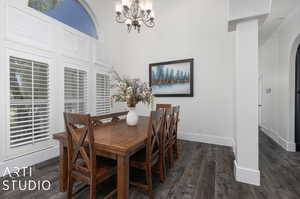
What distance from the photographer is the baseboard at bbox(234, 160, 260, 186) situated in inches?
71.7

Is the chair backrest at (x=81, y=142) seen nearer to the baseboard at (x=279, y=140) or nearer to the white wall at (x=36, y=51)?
the white wall at (x=36, y=51)

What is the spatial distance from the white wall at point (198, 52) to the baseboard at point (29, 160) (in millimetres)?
2501

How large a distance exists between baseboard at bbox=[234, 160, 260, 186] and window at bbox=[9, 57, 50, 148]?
10.6ft

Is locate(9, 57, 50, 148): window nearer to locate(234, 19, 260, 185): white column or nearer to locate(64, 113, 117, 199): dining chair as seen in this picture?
locate(64, 113, 117, 199): dining chair

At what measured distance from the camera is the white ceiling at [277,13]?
2.60m

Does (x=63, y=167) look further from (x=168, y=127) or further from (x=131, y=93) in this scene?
(x=168, y=127)

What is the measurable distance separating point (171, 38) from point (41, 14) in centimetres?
293

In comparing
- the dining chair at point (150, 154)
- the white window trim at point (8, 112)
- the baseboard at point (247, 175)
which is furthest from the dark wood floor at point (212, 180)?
Result: the white window trim at point (8, 112)

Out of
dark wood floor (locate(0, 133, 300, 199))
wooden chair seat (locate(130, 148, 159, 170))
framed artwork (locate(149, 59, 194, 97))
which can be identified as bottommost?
dark wood floor (locate(0, 133, 300, 199))

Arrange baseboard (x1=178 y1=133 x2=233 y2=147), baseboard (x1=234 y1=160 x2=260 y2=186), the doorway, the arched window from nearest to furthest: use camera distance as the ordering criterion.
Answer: baseboard (x1=234 y1=160 x2=260 y2=186) → the arched window → the doorway → baseboard (x1=178 y1=133 x2=233 y2=147)

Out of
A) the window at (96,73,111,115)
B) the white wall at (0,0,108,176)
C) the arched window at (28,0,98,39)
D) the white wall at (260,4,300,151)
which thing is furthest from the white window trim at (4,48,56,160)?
the white wall at (260,4,300,151)

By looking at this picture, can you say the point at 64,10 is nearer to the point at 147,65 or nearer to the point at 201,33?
the point at 147,65

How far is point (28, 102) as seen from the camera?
7.48ft

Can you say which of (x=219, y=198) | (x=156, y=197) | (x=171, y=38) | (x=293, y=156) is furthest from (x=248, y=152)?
(x=171, y=38)
